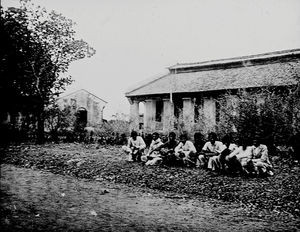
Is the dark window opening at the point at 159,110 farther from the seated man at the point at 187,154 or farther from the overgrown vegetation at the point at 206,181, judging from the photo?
the seated man at the point at 187,154

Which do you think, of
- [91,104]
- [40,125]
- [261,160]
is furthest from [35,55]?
[91,104]

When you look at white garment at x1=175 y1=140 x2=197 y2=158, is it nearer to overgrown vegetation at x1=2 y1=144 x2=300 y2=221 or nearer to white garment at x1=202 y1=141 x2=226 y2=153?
white garment at x1=202 y1=141 x2=226 y2=153

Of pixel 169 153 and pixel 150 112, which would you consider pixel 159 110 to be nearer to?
pixel 150 112

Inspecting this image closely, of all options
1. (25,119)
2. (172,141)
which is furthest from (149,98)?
(172,141)

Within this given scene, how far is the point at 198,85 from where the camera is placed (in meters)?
21.2

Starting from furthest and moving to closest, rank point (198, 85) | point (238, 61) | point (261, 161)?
point (238, 61), point (198, 85), point (261, 161)

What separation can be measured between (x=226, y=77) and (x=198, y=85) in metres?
1.82

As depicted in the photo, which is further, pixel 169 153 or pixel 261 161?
pixel 169 153

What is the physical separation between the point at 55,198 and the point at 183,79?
18.0 meters

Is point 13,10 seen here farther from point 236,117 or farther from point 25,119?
point 236,117

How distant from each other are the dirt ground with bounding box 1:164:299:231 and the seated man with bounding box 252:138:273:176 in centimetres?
200

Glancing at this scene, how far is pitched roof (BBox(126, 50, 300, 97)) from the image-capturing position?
60.1ft

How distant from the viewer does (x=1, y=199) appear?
621cm

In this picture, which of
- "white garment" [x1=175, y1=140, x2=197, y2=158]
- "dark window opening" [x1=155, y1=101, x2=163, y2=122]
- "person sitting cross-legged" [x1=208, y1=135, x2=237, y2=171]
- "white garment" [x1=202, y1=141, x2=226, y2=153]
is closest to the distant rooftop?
"dark window opening" [x1=155, y1=101, x2=163, y2=122]
